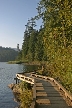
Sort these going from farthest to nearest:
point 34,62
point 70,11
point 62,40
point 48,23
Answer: point 34,62 < point 48,23 < point 62,40 < point 70,11

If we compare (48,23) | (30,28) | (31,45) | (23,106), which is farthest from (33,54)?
(23,106)

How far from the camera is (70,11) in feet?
75.2

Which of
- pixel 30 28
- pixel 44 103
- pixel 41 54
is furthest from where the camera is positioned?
pixel 30 28

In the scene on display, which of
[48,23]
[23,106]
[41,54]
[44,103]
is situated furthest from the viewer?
[41,54]

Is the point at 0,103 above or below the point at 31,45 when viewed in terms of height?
below

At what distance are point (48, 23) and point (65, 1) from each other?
10.3 m

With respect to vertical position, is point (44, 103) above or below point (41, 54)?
below

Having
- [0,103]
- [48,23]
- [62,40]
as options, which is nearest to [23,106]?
[0,103]

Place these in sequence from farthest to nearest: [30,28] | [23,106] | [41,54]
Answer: [30,28], [41,54], [23,106]

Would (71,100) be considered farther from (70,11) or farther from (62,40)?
(62,40)

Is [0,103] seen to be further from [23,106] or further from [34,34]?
[34,34]

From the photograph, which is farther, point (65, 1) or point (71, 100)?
point (65, 1)

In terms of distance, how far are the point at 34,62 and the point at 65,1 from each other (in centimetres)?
7647

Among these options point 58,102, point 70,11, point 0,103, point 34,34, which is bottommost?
point 0,103
